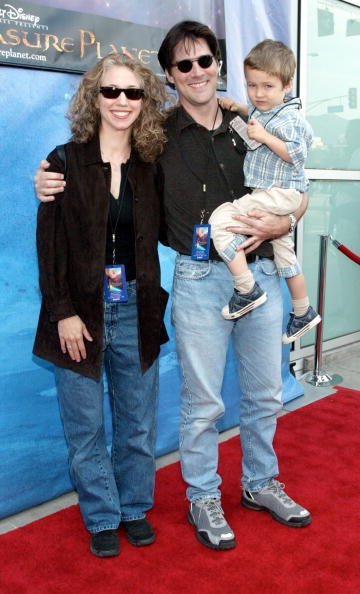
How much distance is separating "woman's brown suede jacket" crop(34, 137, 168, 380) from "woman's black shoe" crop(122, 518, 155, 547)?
0.68 m

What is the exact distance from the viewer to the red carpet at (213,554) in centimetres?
230

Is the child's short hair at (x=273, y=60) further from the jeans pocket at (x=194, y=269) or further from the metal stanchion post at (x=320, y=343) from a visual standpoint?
the metal stanchion post at (x=320, y=343)

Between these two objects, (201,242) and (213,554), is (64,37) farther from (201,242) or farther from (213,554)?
(213,554)

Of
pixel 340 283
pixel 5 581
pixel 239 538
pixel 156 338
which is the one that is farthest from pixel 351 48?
pixel 5 581

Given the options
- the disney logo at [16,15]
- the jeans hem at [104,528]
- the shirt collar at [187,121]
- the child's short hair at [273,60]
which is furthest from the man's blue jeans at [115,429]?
the disney logo at [16,15]

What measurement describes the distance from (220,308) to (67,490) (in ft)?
4.22

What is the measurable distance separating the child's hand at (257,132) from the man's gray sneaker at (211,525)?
55.7 inches

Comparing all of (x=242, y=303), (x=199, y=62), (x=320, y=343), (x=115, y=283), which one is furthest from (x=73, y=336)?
(x=320, y=343)

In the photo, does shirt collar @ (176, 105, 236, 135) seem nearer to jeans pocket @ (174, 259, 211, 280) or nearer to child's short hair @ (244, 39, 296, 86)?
child's short hair @ (244, 39, 296, 86)

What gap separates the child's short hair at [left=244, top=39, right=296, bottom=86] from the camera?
93.0 inches

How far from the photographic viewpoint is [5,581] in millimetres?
2350

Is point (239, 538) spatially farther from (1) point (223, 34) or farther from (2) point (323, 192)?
(2) point (323, 192)

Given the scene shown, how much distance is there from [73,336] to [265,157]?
960 mm

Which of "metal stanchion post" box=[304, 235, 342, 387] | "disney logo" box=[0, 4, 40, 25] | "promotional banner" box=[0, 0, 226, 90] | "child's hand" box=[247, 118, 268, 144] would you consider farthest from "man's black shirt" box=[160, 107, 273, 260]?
"metal stanchion post" box=[304, 235, 342, 387]
